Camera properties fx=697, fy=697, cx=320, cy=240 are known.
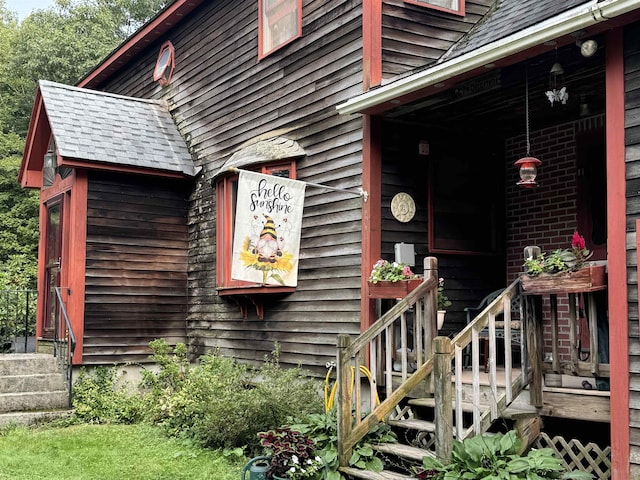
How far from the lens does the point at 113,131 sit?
11250 mm

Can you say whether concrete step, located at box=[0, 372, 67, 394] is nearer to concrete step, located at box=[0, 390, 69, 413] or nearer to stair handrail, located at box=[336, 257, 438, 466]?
concrete step, located at box=[0, 390, 69, 413]

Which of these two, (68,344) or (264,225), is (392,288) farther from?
(68,344)

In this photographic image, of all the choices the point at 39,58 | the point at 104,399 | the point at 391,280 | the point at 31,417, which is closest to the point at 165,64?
the point at 104,399

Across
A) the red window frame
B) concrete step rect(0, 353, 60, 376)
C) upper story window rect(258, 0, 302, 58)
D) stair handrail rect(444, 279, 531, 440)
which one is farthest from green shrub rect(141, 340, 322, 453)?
the red window frame

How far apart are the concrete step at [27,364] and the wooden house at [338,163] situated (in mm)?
443

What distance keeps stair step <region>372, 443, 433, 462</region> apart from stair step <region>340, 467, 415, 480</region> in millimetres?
163

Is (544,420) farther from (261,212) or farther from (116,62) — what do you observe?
(116,62)

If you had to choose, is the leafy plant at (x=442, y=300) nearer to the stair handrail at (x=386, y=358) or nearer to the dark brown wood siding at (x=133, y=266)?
the stair handrail at (x=386, y=358)

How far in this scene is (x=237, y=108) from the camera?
34.0 feet

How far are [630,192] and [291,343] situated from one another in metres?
4.75

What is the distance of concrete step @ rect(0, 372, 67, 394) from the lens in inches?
373

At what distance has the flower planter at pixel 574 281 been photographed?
5.18m

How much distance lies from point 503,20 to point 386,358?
3.90 m

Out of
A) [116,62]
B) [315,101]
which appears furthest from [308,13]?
[116,62]
